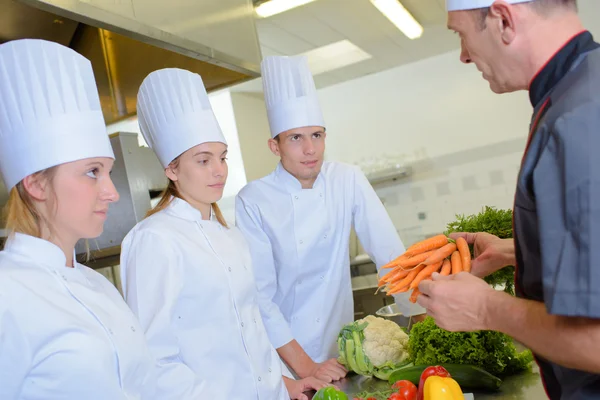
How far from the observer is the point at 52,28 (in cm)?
279

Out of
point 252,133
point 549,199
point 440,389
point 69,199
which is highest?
point 252,133

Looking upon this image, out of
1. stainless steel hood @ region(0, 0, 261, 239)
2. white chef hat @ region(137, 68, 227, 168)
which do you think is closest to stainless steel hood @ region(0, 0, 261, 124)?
stainless steel hood @ region(0, 0, 261, 239)

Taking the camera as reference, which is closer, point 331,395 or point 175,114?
point 331,395

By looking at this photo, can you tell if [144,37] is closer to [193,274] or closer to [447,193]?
[193,274]

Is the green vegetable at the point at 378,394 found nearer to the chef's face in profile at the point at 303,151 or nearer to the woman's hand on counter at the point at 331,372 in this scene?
the woman's hand on counter at the point at 331,372

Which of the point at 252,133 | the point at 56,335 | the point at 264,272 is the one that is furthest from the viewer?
the point at 252,133

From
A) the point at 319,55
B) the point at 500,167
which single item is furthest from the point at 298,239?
the point at 500,167

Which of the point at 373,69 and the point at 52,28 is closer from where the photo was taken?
the point at 52,28

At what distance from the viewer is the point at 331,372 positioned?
1870mm

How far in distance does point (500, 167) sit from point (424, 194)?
89 centimetres

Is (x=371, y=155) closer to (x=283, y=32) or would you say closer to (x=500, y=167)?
(x=500, y=167)

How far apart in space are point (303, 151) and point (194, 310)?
90 centimetres

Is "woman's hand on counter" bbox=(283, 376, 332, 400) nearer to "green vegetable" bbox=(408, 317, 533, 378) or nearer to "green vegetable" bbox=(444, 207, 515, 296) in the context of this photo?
"green vegetable" bbox=(408, 317, 533, 378)

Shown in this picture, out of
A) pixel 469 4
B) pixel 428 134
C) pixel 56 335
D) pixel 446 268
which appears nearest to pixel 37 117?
pixel 56 335
